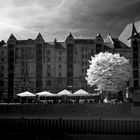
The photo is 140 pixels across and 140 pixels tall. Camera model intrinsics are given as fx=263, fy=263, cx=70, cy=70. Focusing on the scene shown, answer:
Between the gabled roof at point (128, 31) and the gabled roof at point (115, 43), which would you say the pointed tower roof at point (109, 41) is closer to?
the gabled roof at point (115, 43)

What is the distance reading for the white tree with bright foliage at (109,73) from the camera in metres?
70.7

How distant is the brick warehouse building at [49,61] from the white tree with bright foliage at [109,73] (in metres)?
16.0

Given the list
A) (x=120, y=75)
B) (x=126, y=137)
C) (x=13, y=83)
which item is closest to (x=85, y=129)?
(x=126, y=137)

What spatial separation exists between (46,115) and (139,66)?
48.7 metres

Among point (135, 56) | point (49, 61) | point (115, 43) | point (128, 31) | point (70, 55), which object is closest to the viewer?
point (135, 56)

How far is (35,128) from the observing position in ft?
137

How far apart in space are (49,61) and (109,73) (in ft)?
89.2

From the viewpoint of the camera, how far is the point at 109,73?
71.2 m

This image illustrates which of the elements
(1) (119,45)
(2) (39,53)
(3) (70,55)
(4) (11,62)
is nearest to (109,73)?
(3) (70,55)

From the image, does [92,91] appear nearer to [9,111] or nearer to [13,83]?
[13,83]

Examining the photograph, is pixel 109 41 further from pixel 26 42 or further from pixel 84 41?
pixel 26 42

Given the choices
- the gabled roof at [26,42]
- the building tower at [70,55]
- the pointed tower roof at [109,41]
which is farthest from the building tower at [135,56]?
the gabled roof at [26,42]

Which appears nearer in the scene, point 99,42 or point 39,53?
point 39,53

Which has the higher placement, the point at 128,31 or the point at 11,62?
the point at 128,31
